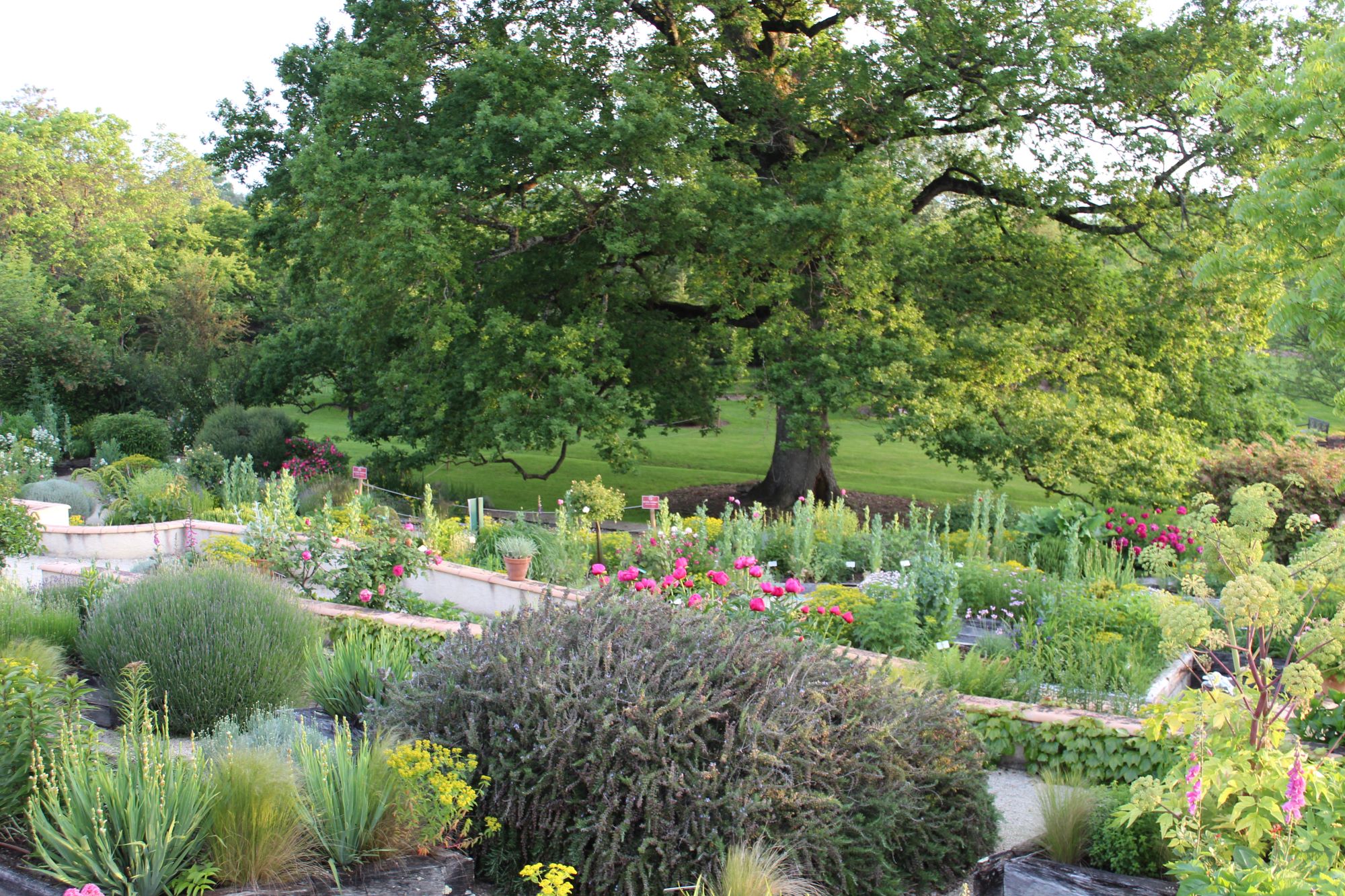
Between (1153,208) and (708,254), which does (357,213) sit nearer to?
(708,254)

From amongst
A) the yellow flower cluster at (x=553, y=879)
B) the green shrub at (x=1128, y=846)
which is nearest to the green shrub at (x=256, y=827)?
the yellow flower cluster at (x=553, y=879)

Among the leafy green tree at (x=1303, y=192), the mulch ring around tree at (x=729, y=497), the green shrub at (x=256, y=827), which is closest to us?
the green shrub at (x=256, y=827)

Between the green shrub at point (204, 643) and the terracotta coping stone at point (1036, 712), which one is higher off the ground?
the green shrub at point (204, 643)

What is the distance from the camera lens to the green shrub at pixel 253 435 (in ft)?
57.1

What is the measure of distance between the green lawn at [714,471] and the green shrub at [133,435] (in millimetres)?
4069

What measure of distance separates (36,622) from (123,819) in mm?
3277

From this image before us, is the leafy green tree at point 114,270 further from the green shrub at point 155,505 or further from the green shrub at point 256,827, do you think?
the green shrub at point 256,827

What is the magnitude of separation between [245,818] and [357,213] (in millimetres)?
11182

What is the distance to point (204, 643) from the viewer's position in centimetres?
541

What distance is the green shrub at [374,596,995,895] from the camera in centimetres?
381

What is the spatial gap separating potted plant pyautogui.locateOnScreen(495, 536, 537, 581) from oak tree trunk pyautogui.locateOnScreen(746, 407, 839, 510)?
691 centimetres

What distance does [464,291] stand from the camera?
14312mm

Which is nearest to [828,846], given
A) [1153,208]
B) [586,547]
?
[586,547]

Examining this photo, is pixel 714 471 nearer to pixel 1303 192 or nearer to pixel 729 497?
pixel 729 497
